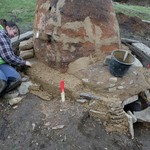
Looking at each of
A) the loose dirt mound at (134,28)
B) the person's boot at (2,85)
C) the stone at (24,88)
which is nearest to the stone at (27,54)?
the stone at (24,88)

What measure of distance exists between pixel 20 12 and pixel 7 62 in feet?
13.1

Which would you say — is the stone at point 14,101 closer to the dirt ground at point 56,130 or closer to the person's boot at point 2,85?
the dirt ground at point 56,130

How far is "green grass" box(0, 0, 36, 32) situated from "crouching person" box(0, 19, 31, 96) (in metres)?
2.51

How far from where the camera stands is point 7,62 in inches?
187

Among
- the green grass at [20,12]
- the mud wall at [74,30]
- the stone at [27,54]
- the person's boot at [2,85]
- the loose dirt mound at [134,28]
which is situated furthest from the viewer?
the green grass at [20,12]

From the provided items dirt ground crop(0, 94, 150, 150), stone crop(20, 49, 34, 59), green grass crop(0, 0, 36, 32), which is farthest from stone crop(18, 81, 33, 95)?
green grass crop(0, 0, 36, 32)

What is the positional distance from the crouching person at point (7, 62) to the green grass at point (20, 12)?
251cm

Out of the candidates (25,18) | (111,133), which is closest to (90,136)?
(111,133)

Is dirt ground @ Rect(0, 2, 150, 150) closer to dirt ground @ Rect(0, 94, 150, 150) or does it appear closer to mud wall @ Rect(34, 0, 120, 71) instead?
dirt ground @ Rect(0, 94, 150, 150)

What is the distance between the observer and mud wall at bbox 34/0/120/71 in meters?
4.66

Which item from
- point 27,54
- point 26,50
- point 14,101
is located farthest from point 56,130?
point 26,50

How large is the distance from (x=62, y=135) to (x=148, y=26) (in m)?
4.59

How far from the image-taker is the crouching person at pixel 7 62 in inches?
177

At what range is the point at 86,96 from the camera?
14.4 ft
